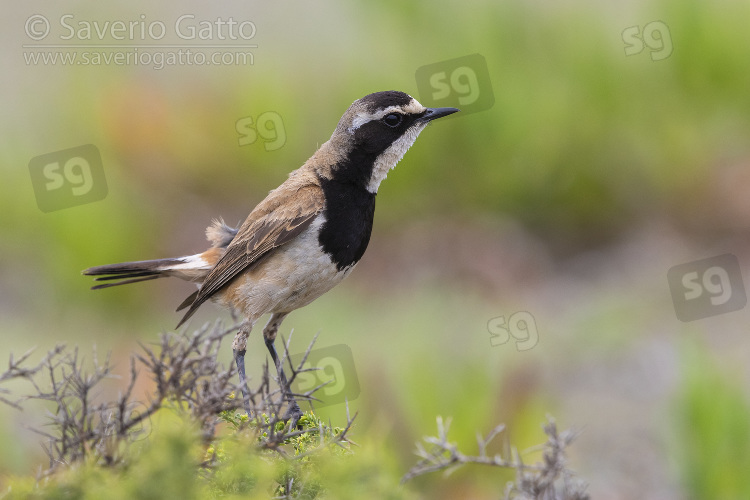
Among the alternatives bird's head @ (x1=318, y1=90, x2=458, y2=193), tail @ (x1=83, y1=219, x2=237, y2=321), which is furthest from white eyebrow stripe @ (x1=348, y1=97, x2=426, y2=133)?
tail @ (x1=83, y1=219, x2=237, y2=321)

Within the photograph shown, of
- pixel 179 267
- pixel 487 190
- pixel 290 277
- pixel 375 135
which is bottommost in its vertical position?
pixel 290 277

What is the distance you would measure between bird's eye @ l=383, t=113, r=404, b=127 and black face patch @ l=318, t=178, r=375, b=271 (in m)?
0.36

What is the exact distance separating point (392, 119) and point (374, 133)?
0.37 ft

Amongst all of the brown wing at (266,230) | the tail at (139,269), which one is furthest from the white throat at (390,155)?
the tail at (139,269)

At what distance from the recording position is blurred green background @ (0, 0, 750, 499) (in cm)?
764

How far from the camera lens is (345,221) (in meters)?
4.61

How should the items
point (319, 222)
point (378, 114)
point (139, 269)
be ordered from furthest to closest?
point (139, 269), point (378, 114), point (319, 222)

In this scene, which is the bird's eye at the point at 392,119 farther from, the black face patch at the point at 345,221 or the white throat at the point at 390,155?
the black face patch at the point at 345,221

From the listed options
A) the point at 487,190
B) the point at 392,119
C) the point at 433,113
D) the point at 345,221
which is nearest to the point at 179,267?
the point at 345,221

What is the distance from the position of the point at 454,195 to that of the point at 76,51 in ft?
16.1

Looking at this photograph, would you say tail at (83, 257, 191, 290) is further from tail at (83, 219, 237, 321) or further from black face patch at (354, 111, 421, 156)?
black face patch at (354, 111, 421, 156)

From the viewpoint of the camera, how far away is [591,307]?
316 inches

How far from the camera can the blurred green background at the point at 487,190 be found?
25.1 feet

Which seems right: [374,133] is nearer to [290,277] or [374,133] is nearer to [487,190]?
[290,277]
